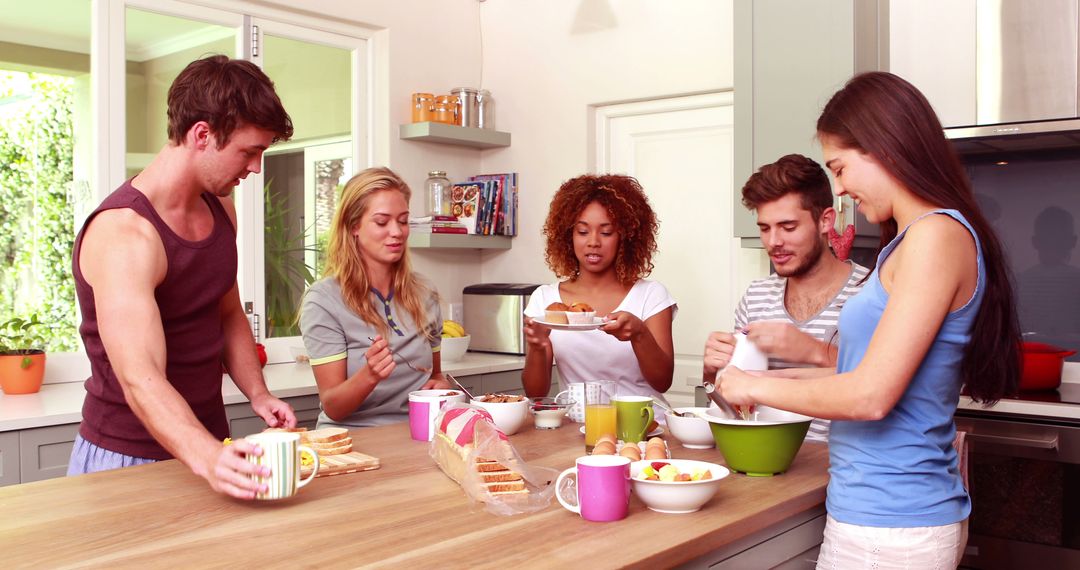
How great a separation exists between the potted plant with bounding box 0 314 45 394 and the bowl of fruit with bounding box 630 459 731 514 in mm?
2314

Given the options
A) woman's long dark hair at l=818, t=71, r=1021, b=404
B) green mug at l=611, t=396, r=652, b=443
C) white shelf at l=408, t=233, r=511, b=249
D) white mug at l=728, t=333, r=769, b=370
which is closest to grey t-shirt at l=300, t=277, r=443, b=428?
green mug at l=611, t=396, r=652, b=443

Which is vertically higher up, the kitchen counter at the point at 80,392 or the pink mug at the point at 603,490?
the pink mug at the point at 603,490

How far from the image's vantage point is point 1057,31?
2.80 meters

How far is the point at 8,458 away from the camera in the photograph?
248 centimetres

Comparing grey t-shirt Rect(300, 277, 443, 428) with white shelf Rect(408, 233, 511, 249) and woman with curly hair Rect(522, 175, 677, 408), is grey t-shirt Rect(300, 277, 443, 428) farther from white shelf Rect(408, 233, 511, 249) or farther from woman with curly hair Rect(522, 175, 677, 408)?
white shelf Rect(408, 233, 511, 249)

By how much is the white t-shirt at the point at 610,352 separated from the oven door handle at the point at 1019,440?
1.01 metres

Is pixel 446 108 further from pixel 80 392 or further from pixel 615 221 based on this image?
pixel 80 392

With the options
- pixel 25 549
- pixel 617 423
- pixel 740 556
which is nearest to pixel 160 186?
pixel 25 549

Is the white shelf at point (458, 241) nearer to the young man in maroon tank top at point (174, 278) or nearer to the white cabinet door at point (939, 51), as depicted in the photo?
the white cabinet door at point (939, 51)

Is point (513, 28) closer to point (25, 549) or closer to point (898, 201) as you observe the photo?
point (898, 201)

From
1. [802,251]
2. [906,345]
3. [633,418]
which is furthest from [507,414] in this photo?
[906,345]

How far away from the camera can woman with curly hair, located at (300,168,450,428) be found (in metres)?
2.27

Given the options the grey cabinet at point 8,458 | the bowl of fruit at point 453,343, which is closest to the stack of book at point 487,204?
the bowl of fruit at point 453,343

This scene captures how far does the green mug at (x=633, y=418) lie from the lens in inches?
72.9
